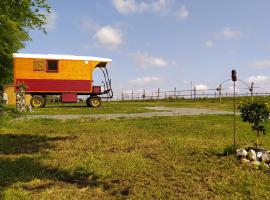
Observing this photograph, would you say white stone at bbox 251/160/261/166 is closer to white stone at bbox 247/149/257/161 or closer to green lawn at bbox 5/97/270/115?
white stone at bbox 247/149/257/161

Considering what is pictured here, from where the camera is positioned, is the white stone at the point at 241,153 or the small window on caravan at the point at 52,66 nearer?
the white stone at the point at 241,153

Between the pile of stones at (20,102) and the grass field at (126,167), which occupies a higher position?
the pile of stones at (20,102)

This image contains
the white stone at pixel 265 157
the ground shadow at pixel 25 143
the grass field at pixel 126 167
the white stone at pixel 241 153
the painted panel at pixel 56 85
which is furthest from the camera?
the painted panel at pixel 56 85

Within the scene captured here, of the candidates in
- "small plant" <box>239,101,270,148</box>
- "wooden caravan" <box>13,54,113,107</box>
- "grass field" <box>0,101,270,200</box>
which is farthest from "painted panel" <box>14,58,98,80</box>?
"small plant" <box>239,101,270,148</box>

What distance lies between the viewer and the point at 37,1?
544 inches

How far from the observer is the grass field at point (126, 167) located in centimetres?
555

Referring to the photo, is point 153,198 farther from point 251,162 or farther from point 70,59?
point 70,59

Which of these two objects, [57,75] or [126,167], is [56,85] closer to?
[57,75]

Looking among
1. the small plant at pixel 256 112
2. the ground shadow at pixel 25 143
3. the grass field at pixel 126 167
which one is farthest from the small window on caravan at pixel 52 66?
the small plant at pixel 256 112

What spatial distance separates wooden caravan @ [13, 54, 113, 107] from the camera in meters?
23.8

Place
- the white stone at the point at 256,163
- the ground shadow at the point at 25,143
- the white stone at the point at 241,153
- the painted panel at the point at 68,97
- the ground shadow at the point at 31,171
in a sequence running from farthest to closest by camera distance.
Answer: the painted panel at the point at 68,97 → the ground shadow at the point at 25,143 → the white stone at the point at 241,153 → the white stone at the point at 256,163 → the ground shadow at the point at 31,171

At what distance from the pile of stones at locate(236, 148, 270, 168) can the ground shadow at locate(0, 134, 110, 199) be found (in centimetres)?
301

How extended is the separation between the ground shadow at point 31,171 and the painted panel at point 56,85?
49.0 feet

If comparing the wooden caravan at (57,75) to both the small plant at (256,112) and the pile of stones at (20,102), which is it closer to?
the pile of stones at (20,102)
